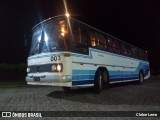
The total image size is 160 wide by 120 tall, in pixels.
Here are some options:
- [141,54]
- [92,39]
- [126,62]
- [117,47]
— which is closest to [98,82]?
[92,39]

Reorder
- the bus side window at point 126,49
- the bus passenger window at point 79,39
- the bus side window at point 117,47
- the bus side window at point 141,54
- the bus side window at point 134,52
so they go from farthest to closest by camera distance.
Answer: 1. the bus side window at point 141,54
2. the bus side window at point 134,52
3. the bus side window at point 126,49
4. the bus side window at point 117,47
5. the bus passenger window at point 79,39

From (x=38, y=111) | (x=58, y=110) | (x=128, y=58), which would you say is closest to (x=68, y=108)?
(x=58, y=110)

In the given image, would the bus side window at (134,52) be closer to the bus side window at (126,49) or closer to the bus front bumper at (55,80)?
the bus side window at (126,49)

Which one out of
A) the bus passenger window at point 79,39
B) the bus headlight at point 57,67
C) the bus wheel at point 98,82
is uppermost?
the bus passenger window at point 79,39

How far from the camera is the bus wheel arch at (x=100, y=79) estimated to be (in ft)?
43.0

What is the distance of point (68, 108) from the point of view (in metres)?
8.99

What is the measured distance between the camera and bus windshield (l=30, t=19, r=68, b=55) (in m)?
11.1

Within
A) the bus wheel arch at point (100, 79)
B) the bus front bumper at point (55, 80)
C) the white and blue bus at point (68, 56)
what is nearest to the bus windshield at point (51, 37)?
the white and blue bus at point (68, 56)

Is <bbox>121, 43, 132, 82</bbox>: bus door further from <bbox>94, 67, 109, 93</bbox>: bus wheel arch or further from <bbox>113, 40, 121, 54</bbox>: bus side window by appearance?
<bbox>94, 67, 109, 93</bbox>: bus wheel arch

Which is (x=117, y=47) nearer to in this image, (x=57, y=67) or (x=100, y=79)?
(x=100, y=79)

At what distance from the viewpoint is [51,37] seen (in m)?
11.5

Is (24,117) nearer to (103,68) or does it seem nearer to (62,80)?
(62,80)

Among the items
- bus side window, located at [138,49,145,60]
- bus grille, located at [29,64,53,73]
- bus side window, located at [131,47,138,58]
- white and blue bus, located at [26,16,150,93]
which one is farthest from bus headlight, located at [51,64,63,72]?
bus side window, located at [138,49,145,60]

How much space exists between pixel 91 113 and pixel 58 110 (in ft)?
3.73
